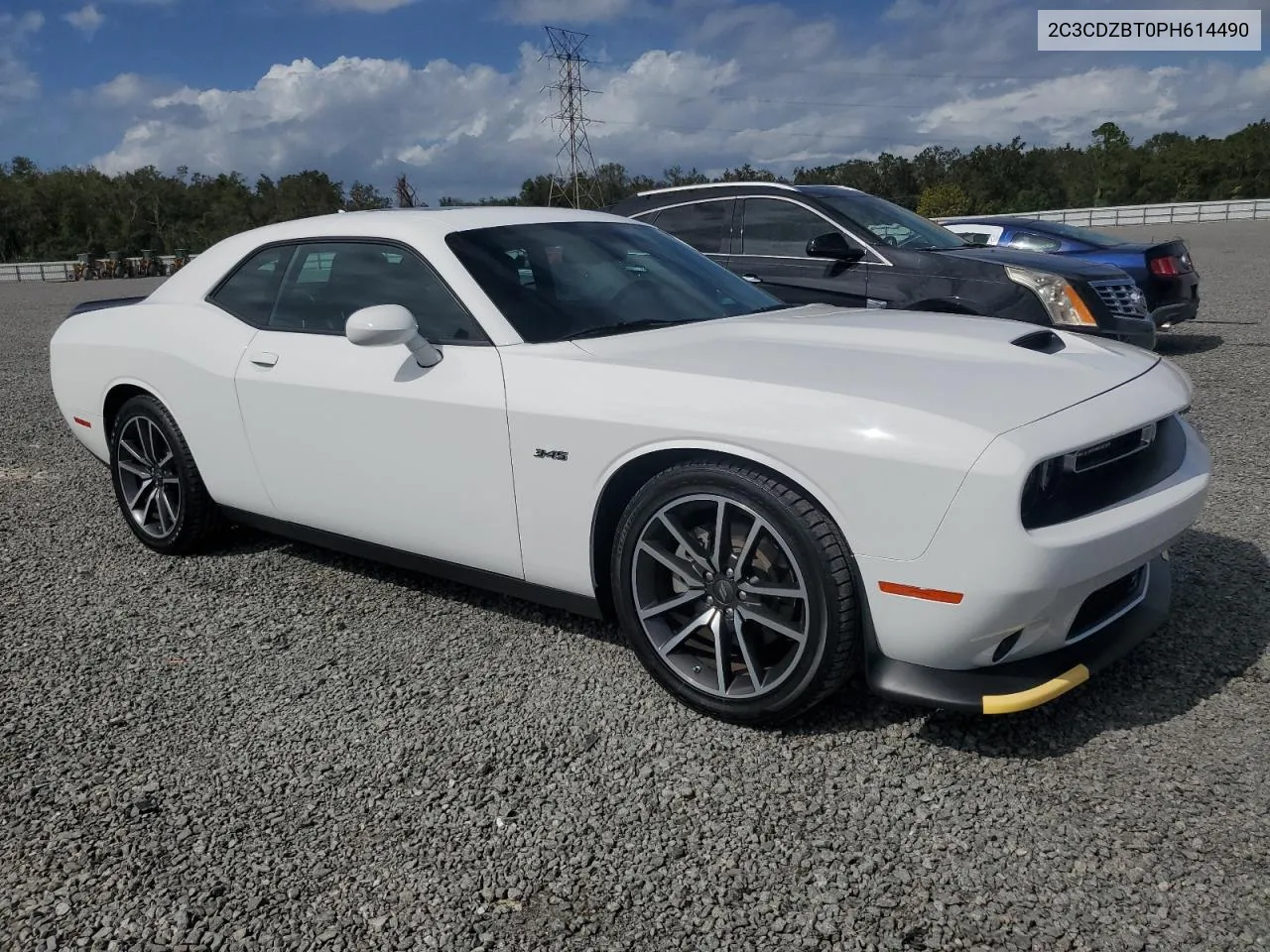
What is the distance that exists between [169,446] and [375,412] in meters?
1.47

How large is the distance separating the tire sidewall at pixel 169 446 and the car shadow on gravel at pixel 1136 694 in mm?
2913

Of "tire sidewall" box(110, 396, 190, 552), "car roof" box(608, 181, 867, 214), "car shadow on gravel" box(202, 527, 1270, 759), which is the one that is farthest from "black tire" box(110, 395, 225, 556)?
"car roof" box(608, 181, 867, 214)

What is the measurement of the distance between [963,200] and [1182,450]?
185ft

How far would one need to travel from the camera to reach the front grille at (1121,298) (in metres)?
7.18

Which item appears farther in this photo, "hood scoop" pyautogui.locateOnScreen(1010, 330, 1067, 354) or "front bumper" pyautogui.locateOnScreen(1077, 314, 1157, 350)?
"front bumper" pyautogui.locateOnScreen(1077, 314, 1157, 350)

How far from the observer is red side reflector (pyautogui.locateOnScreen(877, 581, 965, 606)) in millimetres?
2537

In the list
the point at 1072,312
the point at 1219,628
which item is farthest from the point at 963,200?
the point at 1219,628

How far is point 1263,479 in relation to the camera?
5215mm

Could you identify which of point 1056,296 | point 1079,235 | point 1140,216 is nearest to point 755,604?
point 1056,296

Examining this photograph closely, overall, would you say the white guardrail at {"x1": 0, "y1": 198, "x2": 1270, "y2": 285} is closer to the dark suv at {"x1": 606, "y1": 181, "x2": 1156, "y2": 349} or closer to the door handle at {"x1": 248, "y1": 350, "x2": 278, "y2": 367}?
the dark suv at {"x1": 606, "y1": 181, "x2": 1156, "y2": 349}

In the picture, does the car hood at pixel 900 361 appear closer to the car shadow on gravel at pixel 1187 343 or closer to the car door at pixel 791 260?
the car door at pixel 791 260

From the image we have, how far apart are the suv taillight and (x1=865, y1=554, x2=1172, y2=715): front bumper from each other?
7.51 meters

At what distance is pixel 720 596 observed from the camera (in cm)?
298

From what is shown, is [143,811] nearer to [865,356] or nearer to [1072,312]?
[865,356]
